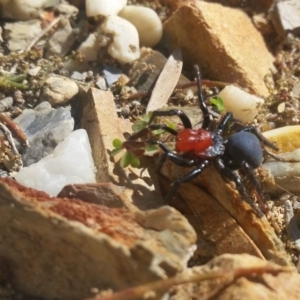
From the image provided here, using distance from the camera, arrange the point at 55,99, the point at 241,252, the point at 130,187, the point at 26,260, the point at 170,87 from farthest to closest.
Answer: the point at 170,87 → the point at 55,99 → the point at 130,187 → the point at 241,252 → the point at 26,260

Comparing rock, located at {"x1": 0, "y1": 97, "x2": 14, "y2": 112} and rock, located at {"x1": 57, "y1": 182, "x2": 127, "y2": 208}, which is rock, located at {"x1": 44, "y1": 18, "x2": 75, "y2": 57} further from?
rock, located at {"x1": 57, "y1": 182, "x2": 127, "y2": 208}

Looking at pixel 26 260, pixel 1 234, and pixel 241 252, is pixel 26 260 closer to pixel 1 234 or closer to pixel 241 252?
pixel 1 234

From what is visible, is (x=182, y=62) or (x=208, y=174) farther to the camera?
(x=182, y=62)

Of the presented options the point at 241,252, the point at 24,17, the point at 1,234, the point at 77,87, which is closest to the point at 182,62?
the point at 77,87

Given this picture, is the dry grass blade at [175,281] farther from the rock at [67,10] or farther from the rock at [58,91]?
the rock at [67,10]

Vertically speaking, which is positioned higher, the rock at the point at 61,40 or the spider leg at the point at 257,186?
the rock at the point at 61,40

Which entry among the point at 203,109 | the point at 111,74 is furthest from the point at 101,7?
the point at 203,109

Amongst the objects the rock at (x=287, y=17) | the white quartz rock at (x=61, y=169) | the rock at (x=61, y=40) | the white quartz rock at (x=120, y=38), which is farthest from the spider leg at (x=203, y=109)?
the rock at (x=287, y=17)
